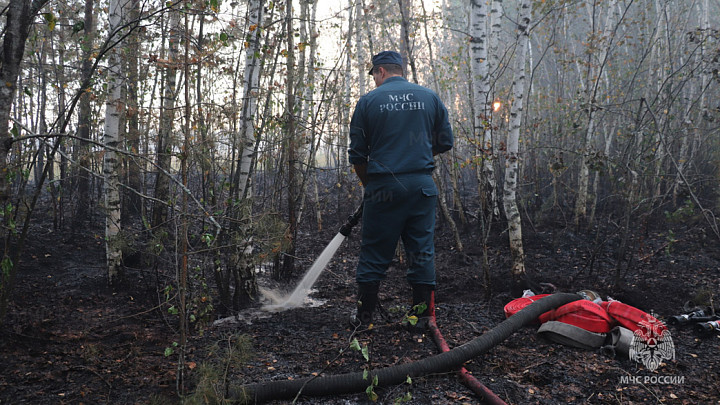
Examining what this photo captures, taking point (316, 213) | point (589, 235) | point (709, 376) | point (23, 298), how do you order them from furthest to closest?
point (316, 213)
point (589, 235)
point (23, 298)
point (709, 376)

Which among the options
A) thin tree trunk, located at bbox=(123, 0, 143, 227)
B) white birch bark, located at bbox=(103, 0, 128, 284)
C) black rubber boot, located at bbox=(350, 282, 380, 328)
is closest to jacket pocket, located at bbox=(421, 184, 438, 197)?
black rubber boot, located at bbox=(350, 282, 380, 328)

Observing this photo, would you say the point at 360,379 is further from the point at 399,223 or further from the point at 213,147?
the point at 213,147

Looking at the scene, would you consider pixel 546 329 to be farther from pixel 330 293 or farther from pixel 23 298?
pixel 23 298

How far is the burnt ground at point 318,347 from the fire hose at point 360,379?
0.05 m

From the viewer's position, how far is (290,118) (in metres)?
4.86

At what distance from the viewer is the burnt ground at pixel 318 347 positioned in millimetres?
2588

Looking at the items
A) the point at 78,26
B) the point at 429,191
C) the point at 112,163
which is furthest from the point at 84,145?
the point at 429,191

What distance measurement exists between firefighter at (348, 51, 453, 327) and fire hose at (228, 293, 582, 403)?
0.63m

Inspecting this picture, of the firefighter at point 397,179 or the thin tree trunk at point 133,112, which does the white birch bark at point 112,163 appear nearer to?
the thin tree trunk at point 133,112

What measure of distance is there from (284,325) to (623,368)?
2651 mm

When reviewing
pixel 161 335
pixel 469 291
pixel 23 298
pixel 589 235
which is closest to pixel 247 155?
pixel 161 335

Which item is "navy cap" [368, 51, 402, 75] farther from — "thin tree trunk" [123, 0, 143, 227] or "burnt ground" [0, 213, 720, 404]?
"burnt ground" [0, 213, 720, 404]

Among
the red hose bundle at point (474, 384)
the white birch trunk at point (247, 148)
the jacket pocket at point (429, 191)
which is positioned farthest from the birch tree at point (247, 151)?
the red hose bundle at point (474, 384)

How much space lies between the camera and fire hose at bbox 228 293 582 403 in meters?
2.46
